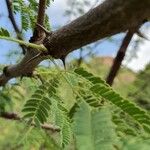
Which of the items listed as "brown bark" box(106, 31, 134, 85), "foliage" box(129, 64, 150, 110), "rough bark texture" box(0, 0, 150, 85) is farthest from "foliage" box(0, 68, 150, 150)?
"foliage" box(129, 64, 150, 110)

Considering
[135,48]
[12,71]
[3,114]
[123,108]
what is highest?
[135,48]

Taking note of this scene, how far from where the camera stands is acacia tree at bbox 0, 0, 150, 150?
78 centimetres

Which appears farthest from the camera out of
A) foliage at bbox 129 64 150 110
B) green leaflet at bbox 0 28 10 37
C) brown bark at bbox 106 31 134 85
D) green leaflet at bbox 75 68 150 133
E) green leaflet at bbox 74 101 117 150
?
foliage at bbox 129 64 150 110

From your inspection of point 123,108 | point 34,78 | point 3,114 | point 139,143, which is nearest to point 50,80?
point 34,78

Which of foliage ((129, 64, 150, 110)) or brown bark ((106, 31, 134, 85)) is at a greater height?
foliage ((129, 64, 150, 110))

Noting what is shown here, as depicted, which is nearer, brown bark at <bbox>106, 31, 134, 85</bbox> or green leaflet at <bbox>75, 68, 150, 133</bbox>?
green leaflet at <bbox>75, 68, 150, 133</bbox>

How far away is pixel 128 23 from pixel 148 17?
0.04m

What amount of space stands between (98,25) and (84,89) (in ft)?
0.87

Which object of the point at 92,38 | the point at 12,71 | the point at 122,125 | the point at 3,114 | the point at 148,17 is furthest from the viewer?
the point at 3,114

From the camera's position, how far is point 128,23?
82 centimetres

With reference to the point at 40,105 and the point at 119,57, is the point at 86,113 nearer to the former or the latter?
the point at 40,105

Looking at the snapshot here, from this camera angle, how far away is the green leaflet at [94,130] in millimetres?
709

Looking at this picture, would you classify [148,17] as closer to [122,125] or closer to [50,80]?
[122,125]

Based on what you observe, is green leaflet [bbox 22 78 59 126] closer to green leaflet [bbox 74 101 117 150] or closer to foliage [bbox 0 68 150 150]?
foliage [bbox 0 68 150 150]
